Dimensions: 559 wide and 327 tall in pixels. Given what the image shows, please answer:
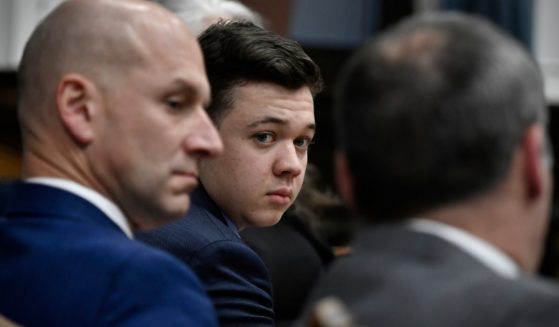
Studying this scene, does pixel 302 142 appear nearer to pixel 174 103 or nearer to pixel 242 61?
pixel 242 61

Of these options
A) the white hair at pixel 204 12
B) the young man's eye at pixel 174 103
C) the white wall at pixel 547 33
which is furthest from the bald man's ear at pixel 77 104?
the white wall at pixel 547 33

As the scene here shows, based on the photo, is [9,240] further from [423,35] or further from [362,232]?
[423,35]

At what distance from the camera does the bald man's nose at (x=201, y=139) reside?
6.20 feet

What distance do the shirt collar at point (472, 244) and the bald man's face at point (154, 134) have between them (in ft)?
1.70

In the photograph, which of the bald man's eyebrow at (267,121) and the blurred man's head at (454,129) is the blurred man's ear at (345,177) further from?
the bald man's eyebrow at (267,121)

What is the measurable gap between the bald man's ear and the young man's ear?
70 centimetres

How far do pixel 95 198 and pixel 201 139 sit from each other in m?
0.18

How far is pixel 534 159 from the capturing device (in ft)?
4.78

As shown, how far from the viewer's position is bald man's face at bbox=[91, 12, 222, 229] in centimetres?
188

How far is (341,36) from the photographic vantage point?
6797 millimetres

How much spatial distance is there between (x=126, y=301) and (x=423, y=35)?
54 cm

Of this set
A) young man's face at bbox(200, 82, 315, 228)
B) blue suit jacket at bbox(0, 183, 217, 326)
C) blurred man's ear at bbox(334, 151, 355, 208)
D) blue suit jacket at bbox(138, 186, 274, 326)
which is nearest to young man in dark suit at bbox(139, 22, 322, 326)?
young man's face at bbox(200, 82, 315, 228)

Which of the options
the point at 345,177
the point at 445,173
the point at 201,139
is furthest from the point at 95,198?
the point at 445,173

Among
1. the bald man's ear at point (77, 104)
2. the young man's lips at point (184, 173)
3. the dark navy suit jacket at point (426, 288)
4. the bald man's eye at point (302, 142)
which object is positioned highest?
the dark navy suit jacket at point (426, 288)
